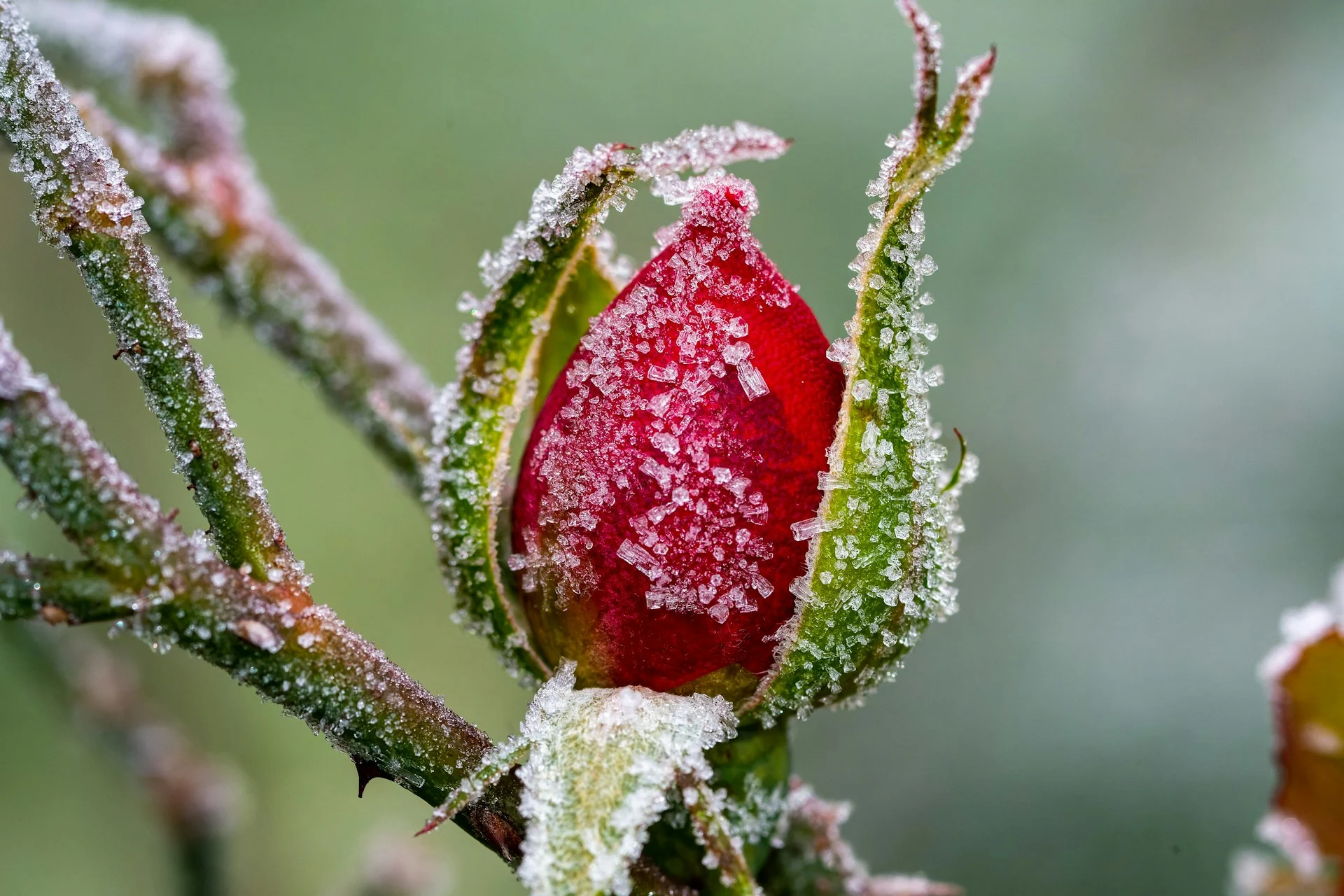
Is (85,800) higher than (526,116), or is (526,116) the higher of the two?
(526,116)

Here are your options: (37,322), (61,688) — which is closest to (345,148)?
(37,322)

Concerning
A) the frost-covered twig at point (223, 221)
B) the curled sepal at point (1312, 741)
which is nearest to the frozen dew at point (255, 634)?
the frost-covered twig at point (223, 221)

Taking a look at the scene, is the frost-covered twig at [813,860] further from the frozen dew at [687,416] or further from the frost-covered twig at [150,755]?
the frost-covered twig at [150,755]

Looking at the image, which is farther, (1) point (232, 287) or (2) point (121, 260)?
(1) point (232, 287)

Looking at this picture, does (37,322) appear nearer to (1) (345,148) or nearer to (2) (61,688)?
(1) (345,148)

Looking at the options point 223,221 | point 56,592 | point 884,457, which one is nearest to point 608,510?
point 884,457

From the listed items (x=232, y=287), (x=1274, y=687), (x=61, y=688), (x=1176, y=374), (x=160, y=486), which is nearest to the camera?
(x=1274, y=687)

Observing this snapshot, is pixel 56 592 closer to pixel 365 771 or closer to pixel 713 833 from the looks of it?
pixel 365 771
